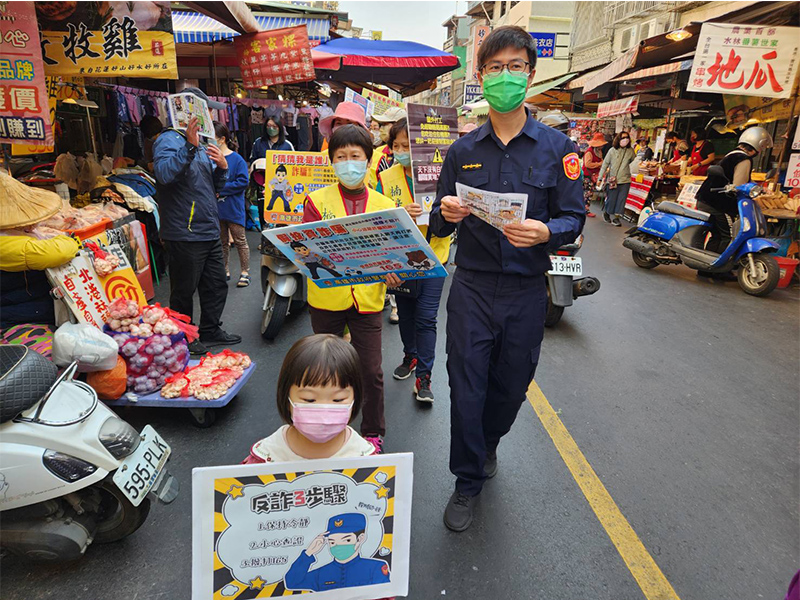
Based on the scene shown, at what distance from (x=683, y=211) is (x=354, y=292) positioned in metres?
6.71

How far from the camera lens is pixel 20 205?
2.86m

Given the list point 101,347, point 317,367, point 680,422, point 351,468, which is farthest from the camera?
point 680,422

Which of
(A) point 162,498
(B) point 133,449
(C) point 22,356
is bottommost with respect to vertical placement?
(A) point 162,498

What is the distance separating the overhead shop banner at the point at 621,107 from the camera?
12.0 metres

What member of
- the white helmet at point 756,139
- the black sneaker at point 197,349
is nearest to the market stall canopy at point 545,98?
the white helmet at point 756,139

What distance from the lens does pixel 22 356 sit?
2.03 m

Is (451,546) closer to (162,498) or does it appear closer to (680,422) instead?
(162,498)

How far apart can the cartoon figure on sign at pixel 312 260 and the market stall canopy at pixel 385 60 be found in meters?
8.45

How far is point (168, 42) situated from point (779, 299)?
305 inches

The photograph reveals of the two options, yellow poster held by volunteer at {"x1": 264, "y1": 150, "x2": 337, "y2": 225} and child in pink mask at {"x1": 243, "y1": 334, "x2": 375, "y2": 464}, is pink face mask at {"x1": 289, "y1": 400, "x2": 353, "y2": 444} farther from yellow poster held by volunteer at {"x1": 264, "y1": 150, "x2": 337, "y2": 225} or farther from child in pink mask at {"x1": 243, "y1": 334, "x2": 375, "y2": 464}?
yellow poster held by volunteer at {"x1": 264, "y1": 150, "x2": 337, "y2": 225}

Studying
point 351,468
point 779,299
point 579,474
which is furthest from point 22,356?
point 779,299

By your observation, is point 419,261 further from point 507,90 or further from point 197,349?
point 197,349

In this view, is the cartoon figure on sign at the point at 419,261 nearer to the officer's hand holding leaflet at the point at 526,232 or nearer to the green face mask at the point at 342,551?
the officer's hand holding leaflet at the point at 526,232

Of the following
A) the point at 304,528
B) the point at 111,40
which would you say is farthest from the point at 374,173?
the point at 304,528
